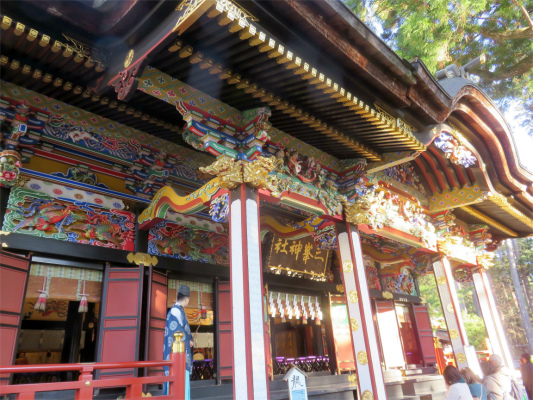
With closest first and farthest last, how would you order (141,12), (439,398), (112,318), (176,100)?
1. (141,12)
2. (176,100)
3. (112,318)
4. (439,398)

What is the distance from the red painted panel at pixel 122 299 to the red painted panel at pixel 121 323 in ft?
0.24

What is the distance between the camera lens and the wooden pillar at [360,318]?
505 centimetres

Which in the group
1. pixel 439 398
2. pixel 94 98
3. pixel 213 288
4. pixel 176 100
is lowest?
pixel 439 398

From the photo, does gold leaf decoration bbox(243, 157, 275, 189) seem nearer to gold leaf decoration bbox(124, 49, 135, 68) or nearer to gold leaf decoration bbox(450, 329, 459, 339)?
gold leaf decoration bbox(124, 49, 135, 68)

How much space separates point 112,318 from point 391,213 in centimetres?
482

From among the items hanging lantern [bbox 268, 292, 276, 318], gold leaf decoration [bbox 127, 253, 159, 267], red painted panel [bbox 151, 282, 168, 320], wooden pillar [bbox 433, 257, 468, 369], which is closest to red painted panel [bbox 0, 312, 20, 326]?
gold leaf decoration [bbox 127, 253, 159, 267]

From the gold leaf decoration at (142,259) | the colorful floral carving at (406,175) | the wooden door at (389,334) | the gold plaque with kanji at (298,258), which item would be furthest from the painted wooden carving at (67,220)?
the wooden door at (389,334)

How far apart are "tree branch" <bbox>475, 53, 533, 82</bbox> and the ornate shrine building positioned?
5.41m

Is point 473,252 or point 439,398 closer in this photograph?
point 439,398

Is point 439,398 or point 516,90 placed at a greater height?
point 516,90

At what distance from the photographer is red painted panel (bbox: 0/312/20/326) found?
4.12 meters

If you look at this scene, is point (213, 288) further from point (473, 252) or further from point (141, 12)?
point (473, 252)

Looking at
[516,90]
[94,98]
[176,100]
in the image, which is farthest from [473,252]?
[94,98]

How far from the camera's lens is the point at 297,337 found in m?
9.36
